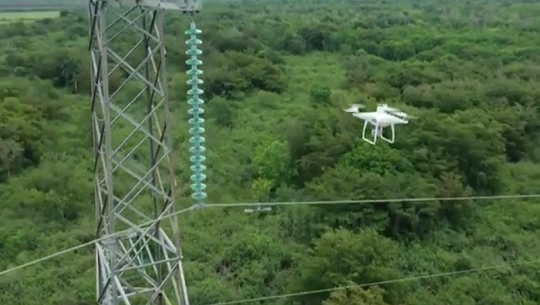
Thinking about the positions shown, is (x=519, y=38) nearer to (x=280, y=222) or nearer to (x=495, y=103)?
(x=495, y=103)

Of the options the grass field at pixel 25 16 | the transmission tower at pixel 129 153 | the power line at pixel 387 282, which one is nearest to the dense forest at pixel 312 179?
the power line at pixel 387 282

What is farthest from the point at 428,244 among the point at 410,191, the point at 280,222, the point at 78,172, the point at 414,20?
the point at 414,20

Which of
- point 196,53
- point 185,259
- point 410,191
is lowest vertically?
point 185,259

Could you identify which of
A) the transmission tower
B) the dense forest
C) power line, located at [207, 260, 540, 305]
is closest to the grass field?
the dense forest

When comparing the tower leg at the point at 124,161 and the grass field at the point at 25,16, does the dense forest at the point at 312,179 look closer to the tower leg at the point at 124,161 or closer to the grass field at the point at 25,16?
the tower leg at the point at 124,161

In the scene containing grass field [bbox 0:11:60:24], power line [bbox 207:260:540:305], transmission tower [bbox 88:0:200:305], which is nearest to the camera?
transmission tower [bbox 88:0:200:305]

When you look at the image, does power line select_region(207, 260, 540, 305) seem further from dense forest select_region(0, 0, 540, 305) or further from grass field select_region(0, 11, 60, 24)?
grass field select_region(0, 11, 60, 24)

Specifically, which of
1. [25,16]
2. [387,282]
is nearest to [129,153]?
[387,282]
